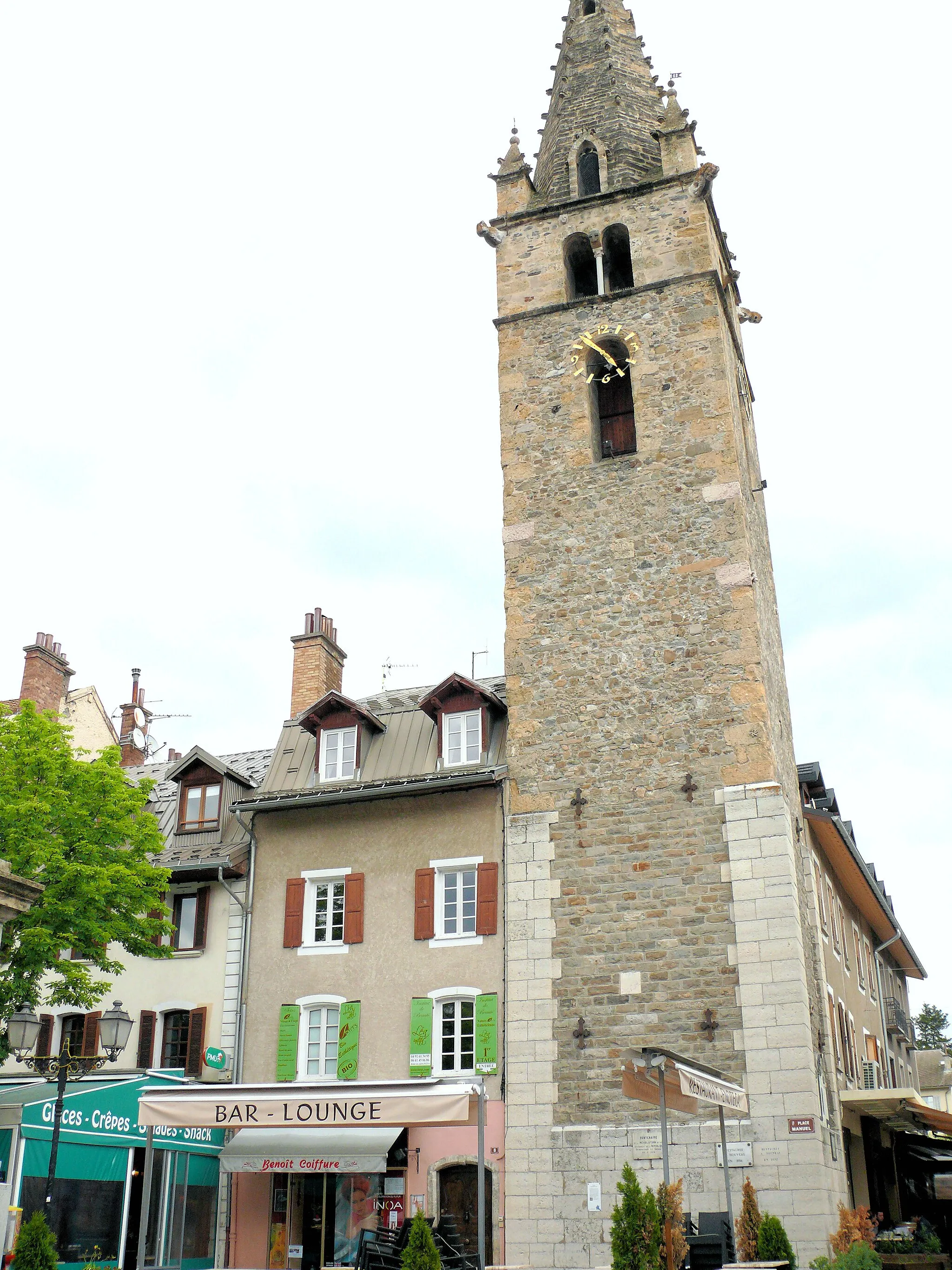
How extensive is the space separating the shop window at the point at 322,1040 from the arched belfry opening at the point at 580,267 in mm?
13938

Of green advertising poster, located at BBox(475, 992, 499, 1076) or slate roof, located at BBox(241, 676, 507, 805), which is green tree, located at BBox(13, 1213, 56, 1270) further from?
slate roof, located at BBox(241, 676, 507, 805)

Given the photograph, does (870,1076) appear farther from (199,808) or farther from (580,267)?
(580,267)

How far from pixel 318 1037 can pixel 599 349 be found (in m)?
13.0

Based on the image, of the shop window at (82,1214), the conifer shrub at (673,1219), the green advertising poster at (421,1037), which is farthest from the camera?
the green advertising poster at (421,1037)

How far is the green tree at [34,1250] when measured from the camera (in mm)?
11094

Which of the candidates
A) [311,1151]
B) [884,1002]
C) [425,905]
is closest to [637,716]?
[425,905]

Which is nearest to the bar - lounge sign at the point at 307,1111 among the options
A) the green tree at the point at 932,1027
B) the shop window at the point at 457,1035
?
the shop window at the point at 457,1035

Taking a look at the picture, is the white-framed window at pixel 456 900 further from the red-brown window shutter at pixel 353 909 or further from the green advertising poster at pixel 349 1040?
the green advertising poster at pixel 349 1040

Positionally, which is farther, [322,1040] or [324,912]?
[324,912]

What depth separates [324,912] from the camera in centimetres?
2102

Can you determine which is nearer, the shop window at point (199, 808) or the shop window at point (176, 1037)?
the shop window at point (176, 1037)

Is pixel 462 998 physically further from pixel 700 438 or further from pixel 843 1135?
pixel 700 438

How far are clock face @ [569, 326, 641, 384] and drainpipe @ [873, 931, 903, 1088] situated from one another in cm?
1666

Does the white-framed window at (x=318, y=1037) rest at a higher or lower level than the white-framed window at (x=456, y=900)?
lower
